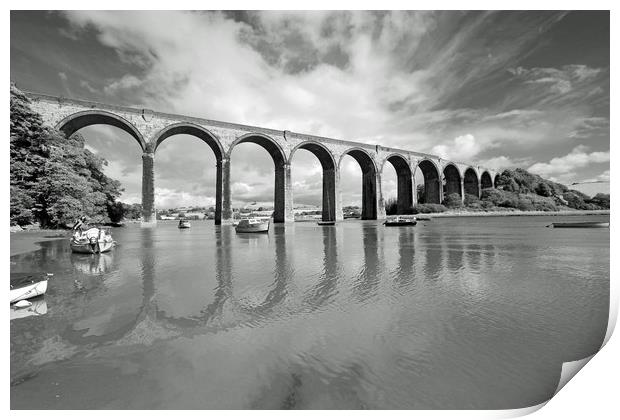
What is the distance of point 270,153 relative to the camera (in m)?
38.3

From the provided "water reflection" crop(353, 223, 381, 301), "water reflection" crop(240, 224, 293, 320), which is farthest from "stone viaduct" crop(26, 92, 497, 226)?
"water reflection" crop(353, 223, 381, 301)

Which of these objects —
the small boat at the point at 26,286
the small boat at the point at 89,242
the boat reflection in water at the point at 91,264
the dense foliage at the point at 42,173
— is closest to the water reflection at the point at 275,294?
the small boat at the point at 26,286

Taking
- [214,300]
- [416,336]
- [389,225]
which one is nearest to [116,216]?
[389,225]

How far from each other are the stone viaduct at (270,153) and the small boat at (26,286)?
83.5 ft

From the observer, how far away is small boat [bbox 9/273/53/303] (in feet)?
15.2

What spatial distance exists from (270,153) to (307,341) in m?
36.5

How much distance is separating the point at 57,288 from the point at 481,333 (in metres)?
7.62

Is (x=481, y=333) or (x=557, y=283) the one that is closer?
(x=481, y=333)

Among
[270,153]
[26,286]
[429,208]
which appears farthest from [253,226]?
[429,208]

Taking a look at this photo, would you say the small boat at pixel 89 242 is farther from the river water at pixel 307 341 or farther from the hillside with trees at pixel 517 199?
the hillside with trees at pixel 517 199

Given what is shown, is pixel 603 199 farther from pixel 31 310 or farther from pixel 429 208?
pixel 31 310

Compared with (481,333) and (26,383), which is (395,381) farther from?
(26,383)

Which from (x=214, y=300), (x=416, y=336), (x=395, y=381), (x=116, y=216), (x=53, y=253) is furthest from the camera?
(x=116, y=216)

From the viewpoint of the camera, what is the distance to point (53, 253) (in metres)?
11.1
